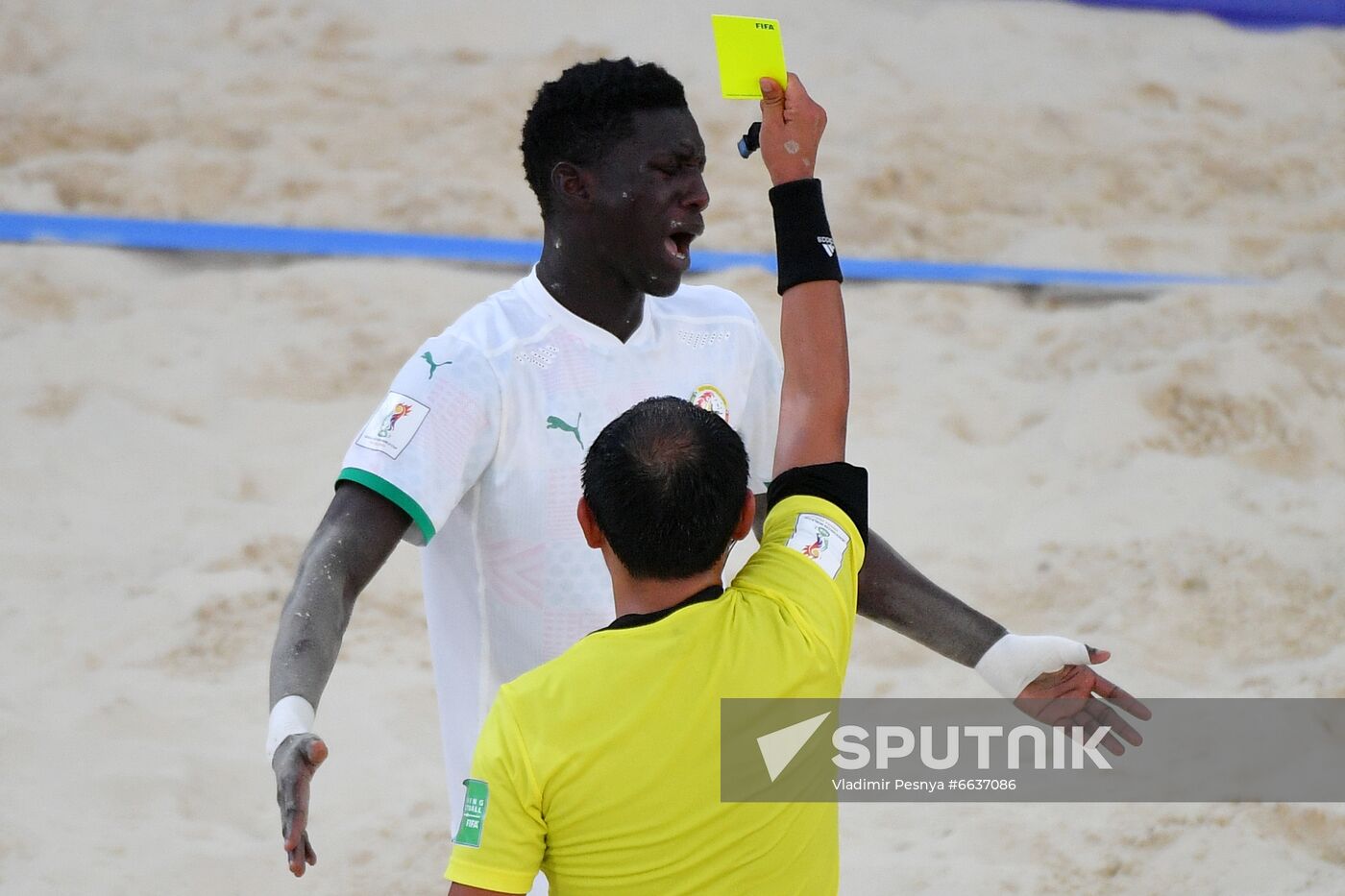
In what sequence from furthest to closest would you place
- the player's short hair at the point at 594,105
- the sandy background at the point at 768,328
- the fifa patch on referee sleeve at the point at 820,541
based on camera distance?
the sandy background at the point at 768,328 → the player's short hair at the point at 594,105 → the fifa patch on referee sleeve at the point at 820,541

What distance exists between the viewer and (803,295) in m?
1.95

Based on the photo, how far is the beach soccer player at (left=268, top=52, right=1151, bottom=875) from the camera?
80.0 inches

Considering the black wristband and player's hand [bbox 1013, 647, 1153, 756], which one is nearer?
the black wristband

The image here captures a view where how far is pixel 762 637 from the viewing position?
162 centimetres

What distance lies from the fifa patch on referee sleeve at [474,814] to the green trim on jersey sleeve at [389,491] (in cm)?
48

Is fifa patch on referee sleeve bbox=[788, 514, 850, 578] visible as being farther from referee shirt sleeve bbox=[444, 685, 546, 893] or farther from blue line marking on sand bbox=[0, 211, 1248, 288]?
blue line marking on sand bbox=[0, 211, 1248, 288]

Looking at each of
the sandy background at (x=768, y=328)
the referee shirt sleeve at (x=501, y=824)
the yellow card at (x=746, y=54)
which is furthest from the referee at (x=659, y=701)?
the sandy background at (x=768, y=328)

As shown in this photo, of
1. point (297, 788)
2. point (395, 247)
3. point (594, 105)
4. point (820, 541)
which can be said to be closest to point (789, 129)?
point (594, 105)

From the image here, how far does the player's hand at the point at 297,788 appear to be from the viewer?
1.55 meters

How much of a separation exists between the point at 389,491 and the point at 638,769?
0.56 metres

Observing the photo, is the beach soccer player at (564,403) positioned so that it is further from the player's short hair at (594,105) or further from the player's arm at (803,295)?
the player's arm at (803,295)

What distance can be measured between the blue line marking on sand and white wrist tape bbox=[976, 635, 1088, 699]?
12.2ft

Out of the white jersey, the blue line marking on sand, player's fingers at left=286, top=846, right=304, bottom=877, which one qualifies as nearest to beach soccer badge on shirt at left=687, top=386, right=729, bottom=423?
the white jersey

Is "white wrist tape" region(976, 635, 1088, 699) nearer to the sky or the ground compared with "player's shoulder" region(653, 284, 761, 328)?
nearer to the ground
